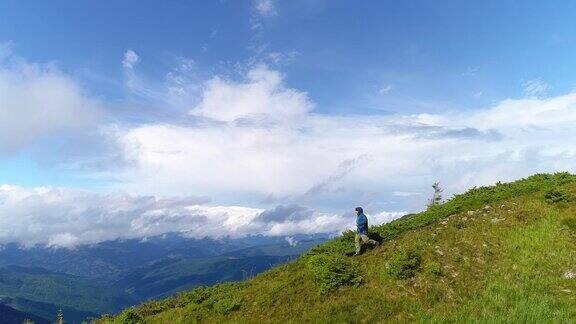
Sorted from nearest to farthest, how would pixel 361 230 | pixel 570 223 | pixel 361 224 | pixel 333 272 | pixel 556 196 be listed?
pixel 333 272, pixel 570 223, pixel 361 224, pixel 361 230, pixel 556 196

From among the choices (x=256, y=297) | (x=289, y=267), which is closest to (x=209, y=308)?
(x=256, y=297)

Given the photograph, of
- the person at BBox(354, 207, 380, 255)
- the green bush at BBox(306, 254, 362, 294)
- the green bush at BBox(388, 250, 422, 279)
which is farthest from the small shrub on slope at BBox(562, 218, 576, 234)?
the green bush at BBox(306, 254, 362, 294)

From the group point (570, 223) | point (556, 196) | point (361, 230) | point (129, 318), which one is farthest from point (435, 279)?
point (129, 318)

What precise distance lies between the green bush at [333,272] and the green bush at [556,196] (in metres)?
15.1

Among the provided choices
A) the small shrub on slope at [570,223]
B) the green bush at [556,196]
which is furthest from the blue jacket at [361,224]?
the green bush at [556,196]

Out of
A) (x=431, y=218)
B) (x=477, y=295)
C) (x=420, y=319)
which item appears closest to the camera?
(x=420, y=319)

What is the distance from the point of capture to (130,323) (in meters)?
27.7

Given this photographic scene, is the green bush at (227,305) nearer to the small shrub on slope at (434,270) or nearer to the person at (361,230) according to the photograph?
the person at (361,230)

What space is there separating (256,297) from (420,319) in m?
10.1

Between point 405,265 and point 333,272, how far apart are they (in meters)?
3.91

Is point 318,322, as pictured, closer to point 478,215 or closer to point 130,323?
point 130,323

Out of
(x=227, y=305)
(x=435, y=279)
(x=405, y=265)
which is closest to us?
(x=435, y=279)

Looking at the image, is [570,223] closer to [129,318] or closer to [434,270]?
[434,270]

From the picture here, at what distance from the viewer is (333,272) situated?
26.3 metres
